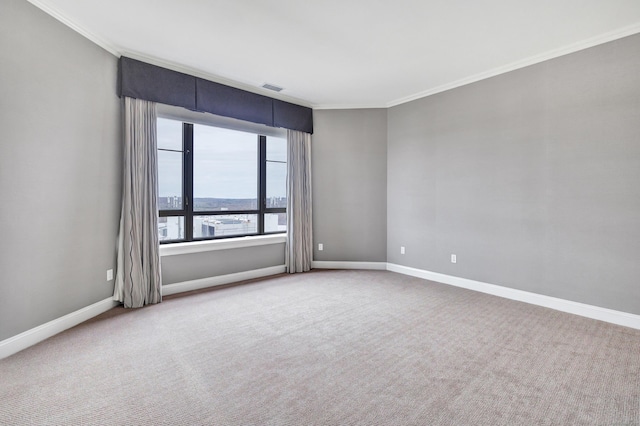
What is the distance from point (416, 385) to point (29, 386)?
2613 mm

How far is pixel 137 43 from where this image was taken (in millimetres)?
3338

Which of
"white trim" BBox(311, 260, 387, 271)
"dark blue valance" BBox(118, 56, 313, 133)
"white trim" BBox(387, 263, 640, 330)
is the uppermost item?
"dark blue valance" BBox(118, 56, 313, 133)

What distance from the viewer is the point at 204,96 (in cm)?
415

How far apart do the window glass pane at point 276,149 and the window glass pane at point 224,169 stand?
0.24 metres

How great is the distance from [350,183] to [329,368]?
369 centimetres

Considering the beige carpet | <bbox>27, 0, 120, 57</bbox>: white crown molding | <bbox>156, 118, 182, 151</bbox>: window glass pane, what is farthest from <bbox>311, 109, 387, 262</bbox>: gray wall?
<bbox>27, 0, 120, 57</bbox>: white crown molding

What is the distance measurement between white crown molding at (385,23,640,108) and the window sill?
130 inches

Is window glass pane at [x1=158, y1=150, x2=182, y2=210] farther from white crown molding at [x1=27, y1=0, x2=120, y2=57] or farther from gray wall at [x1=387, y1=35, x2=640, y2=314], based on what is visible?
gray wall at [x1=387, y1=35, x2=640, y2=314]

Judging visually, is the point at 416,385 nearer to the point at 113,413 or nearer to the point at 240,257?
the point at 113,413

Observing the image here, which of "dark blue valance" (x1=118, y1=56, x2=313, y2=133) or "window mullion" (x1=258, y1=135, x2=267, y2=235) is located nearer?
"dark blue valance" (x1=118, y1=56, x2=313, y2=133)

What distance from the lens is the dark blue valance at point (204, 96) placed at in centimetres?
358

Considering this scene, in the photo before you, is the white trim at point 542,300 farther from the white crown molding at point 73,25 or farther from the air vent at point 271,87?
the white crown molding at point 73,25

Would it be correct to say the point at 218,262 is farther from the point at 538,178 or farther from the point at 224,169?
the point at 538,178

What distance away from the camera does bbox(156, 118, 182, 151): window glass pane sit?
4.13m
